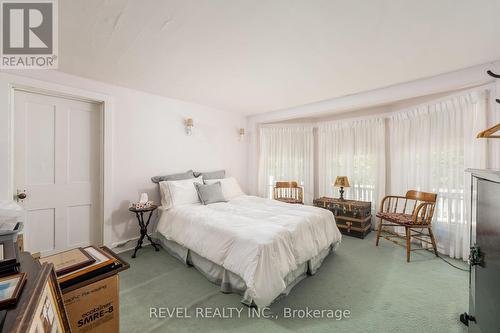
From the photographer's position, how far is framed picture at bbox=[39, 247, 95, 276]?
1.00 meters

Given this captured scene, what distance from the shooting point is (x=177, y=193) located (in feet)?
10.3

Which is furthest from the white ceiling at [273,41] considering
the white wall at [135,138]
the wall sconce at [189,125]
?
the wall sconce at [189,125]

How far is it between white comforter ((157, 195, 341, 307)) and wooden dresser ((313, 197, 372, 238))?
947mm

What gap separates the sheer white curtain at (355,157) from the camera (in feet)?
12.8

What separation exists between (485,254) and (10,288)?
2.13 metres

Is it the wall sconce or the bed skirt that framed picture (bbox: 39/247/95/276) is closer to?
the bed skirt

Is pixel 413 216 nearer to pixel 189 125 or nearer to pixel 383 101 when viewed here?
pixel 383 101

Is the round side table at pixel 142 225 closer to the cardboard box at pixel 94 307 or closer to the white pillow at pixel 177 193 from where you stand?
the white pillow at pixel 177 193

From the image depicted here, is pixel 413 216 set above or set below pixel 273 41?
below

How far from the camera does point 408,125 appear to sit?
11.4 feet

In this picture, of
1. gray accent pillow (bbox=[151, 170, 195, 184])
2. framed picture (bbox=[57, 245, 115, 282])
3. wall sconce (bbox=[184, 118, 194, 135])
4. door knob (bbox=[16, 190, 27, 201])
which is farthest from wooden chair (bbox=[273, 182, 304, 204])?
door knob (bbox=[16, 190, 27, 201])

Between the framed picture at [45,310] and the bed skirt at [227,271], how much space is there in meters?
1.35

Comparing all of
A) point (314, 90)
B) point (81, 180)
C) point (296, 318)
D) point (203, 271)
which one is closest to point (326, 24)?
point (314, 90)

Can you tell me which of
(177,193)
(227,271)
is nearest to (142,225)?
(177,193)
